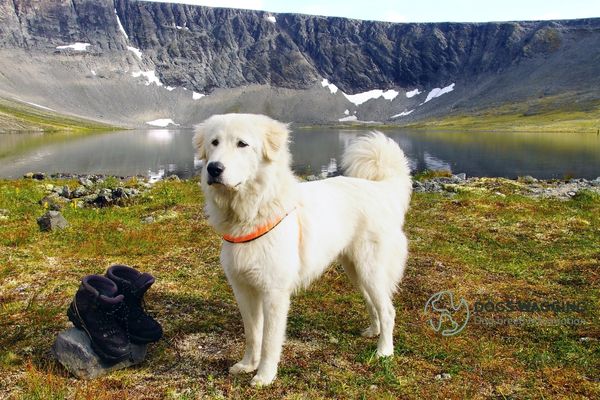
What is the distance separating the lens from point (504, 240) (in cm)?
1368

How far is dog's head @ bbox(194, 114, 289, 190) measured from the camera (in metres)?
5.26

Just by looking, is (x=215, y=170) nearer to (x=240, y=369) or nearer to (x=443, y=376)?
(x=240, y=369)

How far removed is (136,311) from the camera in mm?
6547

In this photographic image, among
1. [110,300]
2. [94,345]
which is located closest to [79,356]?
[94,345]

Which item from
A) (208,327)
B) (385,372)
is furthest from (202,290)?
(385,372)

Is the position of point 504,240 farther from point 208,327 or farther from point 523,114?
point 523,114

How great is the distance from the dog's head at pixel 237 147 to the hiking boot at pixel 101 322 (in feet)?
7.34

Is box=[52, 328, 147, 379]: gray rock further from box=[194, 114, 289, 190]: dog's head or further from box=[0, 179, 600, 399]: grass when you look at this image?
box=[194, 114, 289, 190]: dog's head

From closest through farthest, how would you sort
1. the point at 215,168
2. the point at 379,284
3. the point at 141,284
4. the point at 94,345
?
the point at 215,168 < the point at 94,345 < the point at 141,284 < the point at 379,284

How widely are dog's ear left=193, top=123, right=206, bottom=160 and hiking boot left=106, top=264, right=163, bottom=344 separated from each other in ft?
7.09

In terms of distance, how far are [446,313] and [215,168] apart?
558 centimetres

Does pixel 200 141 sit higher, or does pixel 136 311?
pixel 200 141

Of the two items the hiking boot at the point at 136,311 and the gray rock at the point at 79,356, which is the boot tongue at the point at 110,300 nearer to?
the hiking boot at the point at 136,311

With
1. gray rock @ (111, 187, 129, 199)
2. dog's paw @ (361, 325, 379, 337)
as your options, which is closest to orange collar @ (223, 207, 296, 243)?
dog's paw @ (361, 325, 379, 337)
